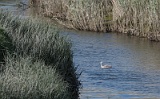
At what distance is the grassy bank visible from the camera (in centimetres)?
755

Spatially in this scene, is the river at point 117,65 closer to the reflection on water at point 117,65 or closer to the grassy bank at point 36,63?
the reflection on water at point 117,65

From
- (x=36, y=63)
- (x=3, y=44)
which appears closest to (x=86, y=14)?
(x=3, y=44)

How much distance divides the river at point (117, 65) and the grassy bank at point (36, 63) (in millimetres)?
1216

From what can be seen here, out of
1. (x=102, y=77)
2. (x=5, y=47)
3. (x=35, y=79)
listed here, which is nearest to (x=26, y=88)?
(x=35, y=79)

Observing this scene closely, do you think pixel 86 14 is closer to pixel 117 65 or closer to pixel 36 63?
pixel 117 65

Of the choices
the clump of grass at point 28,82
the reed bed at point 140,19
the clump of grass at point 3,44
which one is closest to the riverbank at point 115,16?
the reed bed at point 140,19

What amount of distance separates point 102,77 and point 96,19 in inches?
350

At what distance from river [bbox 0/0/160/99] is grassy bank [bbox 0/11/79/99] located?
1216 millimetres

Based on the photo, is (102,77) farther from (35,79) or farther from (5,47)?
(35,79)

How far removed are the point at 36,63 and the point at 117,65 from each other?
303 inches

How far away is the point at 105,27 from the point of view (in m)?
23.6

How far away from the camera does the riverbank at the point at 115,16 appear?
21.4 meters

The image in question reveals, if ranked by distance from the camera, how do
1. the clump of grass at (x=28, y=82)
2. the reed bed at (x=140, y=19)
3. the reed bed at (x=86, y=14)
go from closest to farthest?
1. the clump of grass at (x=28, y=82)
2. the reed bed at (x=140, y=19)
3. the reed bed at (x=86, y=14)

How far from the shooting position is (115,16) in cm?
2320
